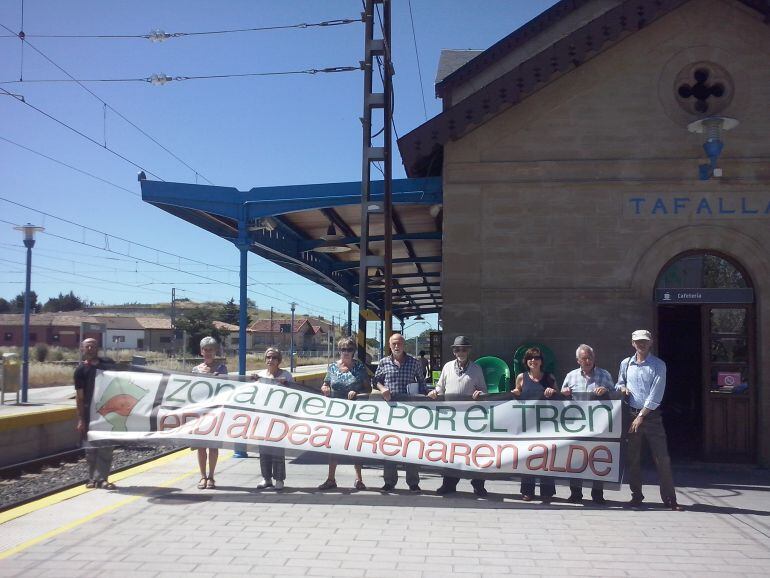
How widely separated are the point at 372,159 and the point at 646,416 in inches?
219

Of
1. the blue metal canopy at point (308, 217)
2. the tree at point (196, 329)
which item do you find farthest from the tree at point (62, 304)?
the blue metal canopy at point (308, 217)

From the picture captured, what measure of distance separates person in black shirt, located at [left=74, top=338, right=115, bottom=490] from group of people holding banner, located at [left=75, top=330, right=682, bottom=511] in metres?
0.01

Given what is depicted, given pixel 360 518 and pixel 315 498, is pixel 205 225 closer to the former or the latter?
pixel 315 498

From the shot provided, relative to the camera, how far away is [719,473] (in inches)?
391

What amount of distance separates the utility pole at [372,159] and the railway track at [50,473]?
13.8 ft

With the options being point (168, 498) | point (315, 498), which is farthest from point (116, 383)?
point (315, 498)

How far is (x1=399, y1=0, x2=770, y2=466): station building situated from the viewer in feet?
34.5

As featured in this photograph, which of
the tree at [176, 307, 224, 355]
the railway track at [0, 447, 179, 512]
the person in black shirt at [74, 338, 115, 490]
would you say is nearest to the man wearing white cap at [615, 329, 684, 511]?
the person in black shirt at [74, 338, 115, 490]

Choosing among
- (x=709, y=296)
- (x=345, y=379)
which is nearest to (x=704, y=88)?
(x=709, y=296)

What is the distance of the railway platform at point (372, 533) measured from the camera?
5.83m

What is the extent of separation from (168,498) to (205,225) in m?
7.17

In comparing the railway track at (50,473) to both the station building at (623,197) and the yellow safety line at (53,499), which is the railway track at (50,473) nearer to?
the yellow safety line at (53,499)

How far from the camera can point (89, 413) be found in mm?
8906

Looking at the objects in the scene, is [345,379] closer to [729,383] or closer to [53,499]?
[53,499]
